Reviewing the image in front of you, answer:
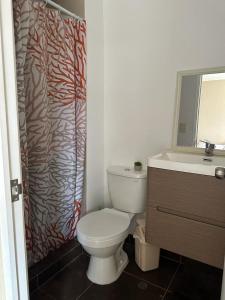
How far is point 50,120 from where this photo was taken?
1691mm

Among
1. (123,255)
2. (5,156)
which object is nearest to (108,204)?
(123,255)

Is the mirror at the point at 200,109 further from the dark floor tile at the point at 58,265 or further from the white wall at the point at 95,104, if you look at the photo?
the dark floor tile at the point at 58,265

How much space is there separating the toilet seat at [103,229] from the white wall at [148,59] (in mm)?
517

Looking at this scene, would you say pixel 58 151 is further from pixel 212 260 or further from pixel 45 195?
pixel 212 260

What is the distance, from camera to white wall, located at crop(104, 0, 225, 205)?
5.24ft

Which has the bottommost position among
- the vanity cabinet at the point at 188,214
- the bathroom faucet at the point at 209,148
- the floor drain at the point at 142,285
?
the floor drain at the point at 142,285

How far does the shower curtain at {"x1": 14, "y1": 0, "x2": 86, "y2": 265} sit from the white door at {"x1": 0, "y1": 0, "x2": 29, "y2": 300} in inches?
23.4

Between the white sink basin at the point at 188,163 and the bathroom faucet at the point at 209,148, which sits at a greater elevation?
the bathroom faucet at the point at 209,148

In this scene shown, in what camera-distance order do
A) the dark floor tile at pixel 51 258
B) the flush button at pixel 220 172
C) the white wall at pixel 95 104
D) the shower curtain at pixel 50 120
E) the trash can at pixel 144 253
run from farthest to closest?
the white wall at pixel 95 104 < the trash can at pixel 144 253 < the dark floor tile at pixel 51 258 < the shower curtain at pixel 50 120 < the flush button at pixel 220 172

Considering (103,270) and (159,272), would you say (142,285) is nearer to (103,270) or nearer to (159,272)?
(159,272)

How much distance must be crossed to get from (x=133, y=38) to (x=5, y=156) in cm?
155

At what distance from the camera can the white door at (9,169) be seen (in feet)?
2.45

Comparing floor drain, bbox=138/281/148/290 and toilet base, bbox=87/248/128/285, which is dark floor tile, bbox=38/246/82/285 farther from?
floor drain, bbox=138/281/148/290

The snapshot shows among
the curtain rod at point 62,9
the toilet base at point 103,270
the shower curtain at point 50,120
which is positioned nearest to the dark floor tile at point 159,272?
the toilet base at point 103,270
